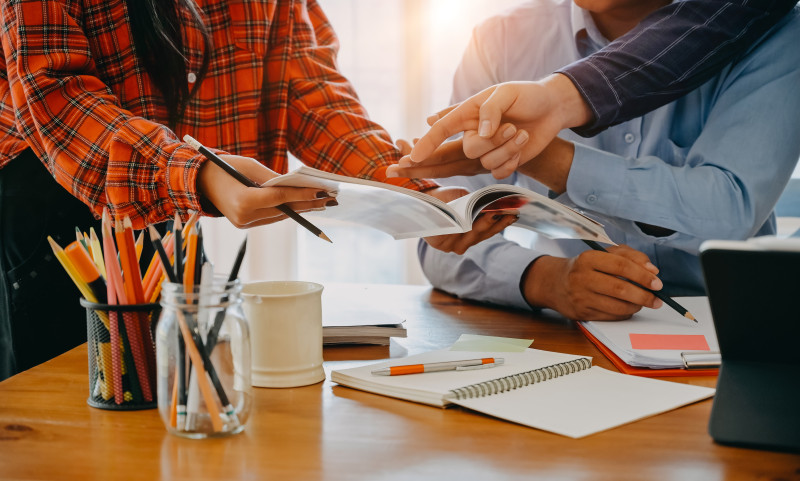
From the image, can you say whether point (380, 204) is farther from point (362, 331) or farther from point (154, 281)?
point (154, 281)

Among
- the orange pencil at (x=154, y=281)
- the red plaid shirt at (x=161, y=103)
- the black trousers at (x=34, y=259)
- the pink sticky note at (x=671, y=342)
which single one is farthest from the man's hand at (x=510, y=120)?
the black trousers at (x=34, y=259)

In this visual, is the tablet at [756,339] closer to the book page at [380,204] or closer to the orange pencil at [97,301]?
the book page at [380,204]

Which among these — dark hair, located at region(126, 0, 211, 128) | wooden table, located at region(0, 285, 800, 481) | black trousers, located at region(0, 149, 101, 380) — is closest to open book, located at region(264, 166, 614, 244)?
wooden table, located at region(0, 285, 800, 481)

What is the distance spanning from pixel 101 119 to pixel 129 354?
43 centimetres

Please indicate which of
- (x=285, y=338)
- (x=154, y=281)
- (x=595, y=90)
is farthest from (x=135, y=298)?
(x=595, y=90)

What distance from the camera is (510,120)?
3.43 ft

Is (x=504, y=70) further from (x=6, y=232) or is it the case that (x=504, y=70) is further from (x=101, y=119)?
(x=6, y=232)

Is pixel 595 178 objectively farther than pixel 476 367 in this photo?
Yes

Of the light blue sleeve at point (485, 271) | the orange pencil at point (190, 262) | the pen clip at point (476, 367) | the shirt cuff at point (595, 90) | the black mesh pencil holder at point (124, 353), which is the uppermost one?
the shirt cuff at point (595, 90)

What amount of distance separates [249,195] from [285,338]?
0.19 m

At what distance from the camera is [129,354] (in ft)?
2.22

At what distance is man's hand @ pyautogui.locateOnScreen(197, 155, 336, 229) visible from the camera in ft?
2.73

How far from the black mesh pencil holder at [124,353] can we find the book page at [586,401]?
301 millimetres

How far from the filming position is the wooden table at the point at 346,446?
21.3 inches
